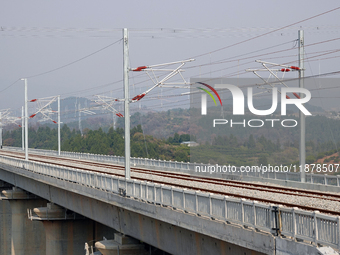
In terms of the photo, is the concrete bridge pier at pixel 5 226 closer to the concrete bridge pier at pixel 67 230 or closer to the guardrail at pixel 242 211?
the concrete bridge pier at pixel 67 230

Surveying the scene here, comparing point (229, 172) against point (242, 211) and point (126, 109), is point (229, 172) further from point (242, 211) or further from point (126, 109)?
point (242, 211)

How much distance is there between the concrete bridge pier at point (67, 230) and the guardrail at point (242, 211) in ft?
54.9

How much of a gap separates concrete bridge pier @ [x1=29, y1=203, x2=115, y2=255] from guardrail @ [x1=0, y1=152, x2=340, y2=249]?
16.7 m

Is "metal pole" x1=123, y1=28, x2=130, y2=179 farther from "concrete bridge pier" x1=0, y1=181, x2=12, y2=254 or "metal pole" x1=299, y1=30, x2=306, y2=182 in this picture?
"concrete bridge pier" x1=0, y1=181, x2=12, y2=254

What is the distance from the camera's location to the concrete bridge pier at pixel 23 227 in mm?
57031

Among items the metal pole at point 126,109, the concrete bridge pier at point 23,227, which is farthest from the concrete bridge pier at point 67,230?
the metal pole at point 126,109

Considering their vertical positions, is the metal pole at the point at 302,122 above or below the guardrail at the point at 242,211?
above

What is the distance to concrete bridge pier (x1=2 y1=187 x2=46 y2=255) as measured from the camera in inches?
2245

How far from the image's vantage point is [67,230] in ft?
140

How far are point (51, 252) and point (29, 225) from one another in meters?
17.0

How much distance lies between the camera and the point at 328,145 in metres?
86.7

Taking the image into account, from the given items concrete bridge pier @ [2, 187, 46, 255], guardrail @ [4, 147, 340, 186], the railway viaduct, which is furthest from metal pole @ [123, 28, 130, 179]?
concrete bridge pier @ [2, 187, 46, 255]

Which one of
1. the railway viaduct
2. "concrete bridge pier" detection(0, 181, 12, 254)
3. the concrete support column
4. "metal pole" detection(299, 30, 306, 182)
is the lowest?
"concrete bridge pier" detection(0, 181, 12, 254)

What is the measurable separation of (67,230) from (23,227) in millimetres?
17219
